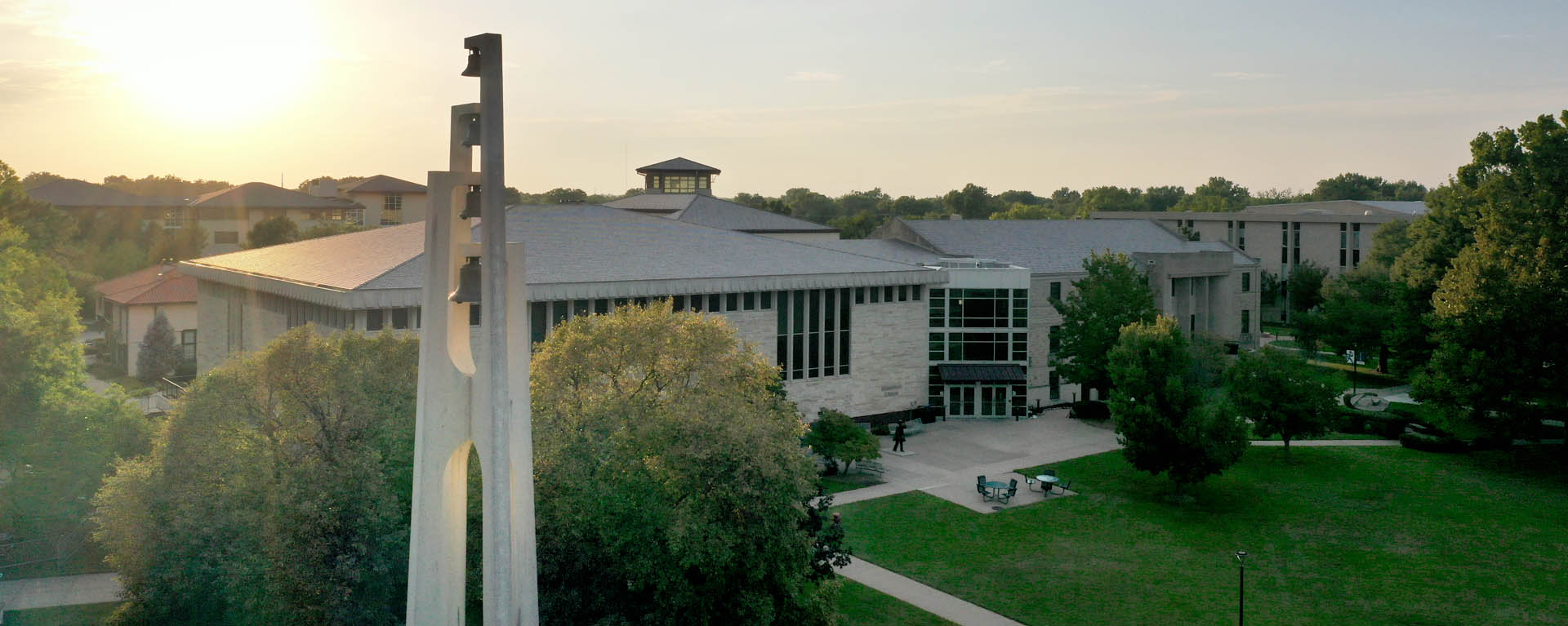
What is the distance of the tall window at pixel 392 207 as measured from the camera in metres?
124

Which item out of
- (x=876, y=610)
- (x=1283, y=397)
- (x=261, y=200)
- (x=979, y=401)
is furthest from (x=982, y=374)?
(x=261, y=200)

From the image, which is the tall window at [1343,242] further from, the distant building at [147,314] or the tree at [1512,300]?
the distant building at [147,314]

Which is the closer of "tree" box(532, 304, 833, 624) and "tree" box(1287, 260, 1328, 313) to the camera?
"tree" box(532, 304, 833, 624)

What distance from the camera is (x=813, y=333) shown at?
48.1 metres

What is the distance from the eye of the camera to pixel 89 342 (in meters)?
69.6

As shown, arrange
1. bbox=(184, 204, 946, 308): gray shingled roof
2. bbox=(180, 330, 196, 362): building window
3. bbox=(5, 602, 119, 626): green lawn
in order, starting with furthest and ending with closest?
1. bbox=(180, 330, 196, 362): building window
2. bbox=(184, 204, 946, 308): gray shingled roof
3. bbox=(5, 602, 119, 626): green lawn

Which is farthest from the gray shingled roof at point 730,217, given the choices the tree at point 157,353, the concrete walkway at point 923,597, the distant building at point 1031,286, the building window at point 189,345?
the concrete walkway at point 923,597

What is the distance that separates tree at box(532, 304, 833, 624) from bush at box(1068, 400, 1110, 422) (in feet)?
112

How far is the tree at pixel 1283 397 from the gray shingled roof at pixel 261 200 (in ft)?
293

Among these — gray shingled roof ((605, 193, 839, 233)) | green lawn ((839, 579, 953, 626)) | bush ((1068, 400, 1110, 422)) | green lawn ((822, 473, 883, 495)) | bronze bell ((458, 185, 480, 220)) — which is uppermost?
gray shingled roof ((605, 193, 839, 233))

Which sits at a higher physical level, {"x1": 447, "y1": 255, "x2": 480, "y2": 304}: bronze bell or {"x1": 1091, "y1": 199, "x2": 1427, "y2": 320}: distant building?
{"x1": 1091, "y1": 199, "x2": 1427, "y2": 320}: distant building

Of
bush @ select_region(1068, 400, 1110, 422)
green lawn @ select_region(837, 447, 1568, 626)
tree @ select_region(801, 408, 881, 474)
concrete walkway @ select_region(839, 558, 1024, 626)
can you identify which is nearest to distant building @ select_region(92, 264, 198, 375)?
tree @ select_region(801, 408, 881, 474)

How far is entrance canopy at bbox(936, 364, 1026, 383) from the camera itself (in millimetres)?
52688

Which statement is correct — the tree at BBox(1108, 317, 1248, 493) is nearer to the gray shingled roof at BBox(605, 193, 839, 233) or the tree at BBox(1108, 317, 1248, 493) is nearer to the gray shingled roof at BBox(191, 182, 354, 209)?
the gray shingled roof at BBox(605, 193, 839, 233)
